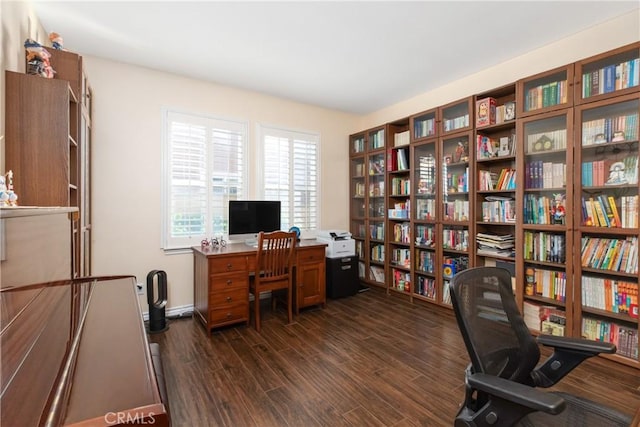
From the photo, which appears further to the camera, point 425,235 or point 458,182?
point 425,235

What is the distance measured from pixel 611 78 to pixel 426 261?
2.30 m

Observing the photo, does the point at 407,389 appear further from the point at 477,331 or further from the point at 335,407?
the point at 477,331

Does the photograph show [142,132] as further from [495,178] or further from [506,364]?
[495,178]

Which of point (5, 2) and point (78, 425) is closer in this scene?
point (78, 425)

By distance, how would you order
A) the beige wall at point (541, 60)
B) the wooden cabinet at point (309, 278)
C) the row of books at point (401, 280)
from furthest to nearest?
the row of books at point (401, 280), the wooden cabinet at point (309, 278), the beige wall at point (541, 60)

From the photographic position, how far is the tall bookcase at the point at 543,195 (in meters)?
2.16

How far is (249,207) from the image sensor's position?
3391 mm

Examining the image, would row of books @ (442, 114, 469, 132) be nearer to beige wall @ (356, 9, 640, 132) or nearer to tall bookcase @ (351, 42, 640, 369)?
tall bookcase @ (351, 42, 640, 369)

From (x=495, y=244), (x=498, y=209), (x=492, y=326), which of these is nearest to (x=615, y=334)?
(x=495, y=244)

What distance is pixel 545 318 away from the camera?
256 cm

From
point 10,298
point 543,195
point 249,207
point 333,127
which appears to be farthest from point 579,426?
point 333,127

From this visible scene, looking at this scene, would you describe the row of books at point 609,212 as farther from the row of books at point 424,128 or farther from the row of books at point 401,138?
the row of books at point 401,138

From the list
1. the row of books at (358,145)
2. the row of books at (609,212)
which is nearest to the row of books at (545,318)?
the row of books at (609,212)

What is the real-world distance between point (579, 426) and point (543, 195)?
2.14 m
